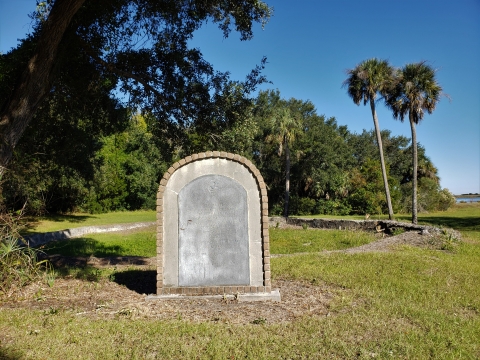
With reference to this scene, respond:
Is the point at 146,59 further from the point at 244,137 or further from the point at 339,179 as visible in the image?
the point at 339,179

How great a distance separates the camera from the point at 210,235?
670cm

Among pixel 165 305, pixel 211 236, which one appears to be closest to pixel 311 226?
pixel 211 236

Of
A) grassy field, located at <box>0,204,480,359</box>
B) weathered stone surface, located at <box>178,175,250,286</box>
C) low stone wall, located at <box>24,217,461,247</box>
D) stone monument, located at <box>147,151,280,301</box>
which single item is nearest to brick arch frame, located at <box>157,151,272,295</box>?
stone monument, located at <box>147,151,280,301</box>

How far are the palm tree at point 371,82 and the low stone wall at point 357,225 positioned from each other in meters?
5.81

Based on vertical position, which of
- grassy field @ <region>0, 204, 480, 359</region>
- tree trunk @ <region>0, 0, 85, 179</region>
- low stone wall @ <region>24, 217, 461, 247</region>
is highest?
tree trunk @ <region>0, 0, 85, 179</region>

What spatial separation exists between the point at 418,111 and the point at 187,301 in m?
21.4

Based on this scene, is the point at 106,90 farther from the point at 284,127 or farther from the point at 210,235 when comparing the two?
the point at 284,127

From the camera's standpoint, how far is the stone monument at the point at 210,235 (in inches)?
262

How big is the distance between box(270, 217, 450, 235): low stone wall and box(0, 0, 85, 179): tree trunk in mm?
14109

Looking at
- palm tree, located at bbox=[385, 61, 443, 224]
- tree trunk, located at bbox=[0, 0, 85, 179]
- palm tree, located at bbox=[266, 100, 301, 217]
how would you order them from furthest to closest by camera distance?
palm tree, located at bbox=[266, 100, 301, 217] < palm tree, located at bbox=[385, 61, 443, 224] < tree trunk, located at bbox=[0, 0, 85, 179]

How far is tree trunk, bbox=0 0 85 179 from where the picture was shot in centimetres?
768

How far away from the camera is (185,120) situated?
11273mm

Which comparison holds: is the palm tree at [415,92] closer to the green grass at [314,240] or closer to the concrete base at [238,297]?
the green grass at [314,240]

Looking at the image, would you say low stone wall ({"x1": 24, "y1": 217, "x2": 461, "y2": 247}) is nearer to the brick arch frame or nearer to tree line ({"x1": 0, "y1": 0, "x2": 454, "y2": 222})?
tree line ({"x1": 0, "y1": 0, "x2": 454, "y2": 222})
